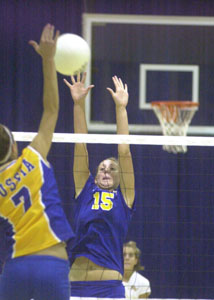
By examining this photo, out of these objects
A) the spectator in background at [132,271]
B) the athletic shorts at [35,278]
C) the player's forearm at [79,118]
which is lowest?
the spectator in background at [132,271]

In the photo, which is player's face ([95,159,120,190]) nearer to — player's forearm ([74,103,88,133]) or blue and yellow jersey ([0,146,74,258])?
player's forearm ([74,103,88,133])

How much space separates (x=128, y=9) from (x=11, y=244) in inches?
264

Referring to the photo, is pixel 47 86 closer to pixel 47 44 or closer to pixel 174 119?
pixel 47 44

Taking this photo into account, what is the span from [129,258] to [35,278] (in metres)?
3.91

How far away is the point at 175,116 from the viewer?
8.48 meters

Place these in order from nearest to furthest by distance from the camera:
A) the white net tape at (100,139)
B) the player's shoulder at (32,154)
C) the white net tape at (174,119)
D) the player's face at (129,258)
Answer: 1. the player's shoulder at (32,154)
2. the white net tape at (100,139)
3. the player's face at (129,258)
4. the white net tape at (174,119)

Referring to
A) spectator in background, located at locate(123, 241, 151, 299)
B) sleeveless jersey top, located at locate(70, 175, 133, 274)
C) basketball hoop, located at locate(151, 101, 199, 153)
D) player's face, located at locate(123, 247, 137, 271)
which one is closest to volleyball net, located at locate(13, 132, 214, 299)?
basketball hoop, located at locate(151, 101, 199, 153)

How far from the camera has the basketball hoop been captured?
27.6 ft

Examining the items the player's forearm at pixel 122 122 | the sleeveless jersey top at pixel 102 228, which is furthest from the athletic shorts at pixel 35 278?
the player's forearm at pixel 122 122

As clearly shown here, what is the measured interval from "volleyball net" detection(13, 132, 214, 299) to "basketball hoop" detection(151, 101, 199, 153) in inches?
12.9

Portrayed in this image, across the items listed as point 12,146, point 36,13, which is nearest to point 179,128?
point 36,13

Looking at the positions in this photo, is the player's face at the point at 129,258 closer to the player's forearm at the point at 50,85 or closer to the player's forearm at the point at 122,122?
the player's forearm at the point at 122,122

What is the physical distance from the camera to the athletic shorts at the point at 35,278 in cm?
284

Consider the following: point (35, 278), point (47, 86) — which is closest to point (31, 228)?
point (35, 278)
